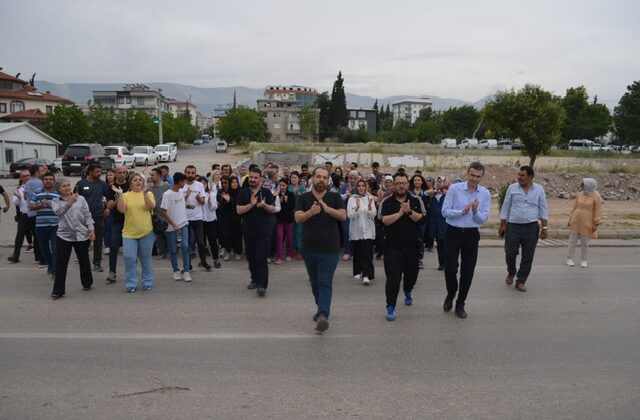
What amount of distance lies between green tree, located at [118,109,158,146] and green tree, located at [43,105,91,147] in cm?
646

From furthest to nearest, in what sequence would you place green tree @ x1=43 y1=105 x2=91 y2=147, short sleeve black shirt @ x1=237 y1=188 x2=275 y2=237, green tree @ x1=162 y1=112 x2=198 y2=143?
1. green tree @ x1=162 y1=112 x2=198 y2=143
2. green tree @ x1=43 y1=105 x2=91 y2=147
3. short sleeve black shirt @ x1=237 y1=188 x2=275 y2=237

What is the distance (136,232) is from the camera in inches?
326

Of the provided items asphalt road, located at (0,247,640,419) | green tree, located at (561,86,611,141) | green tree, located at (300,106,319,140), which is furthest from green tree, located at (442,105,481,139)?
asphalt road, located at (0,247,640,419)

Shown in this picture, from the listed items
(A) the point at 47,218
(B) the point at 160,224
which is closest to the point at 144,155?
(A) the point at 47,218

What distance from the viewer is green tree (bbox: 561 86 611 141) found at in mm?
95438

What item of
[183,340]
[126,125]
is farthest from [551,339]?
[126,125]

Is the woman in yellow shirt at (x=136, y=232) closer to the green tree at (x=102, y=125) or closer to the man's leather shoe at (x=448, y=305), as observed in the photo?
the man's leather shoe at (x=448, y=305)

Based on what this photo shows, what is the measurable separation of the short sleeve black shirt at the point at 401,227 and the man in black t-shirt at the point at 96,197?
18.0ft

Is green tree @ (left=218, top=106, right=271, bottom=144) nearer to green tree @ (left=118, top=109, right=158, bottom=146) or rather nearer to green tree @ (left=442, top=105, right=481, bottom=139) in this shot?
green tree @ (left=118, top=109, right=158, bottom=146)

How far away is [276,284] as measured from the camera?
8.89 m

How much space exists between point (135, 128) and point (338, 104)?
46.4 metres

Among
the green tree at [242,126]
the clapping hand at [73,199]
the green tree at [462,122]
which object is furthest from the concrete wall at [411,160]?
the green tree at [462,122]

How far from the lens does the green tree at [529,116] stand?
35.4 meters

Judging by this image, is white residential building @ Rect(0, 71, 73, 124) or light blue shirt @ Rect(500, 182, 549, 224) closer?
light blue shirt @ Rect(500, 182, 549, 224)
